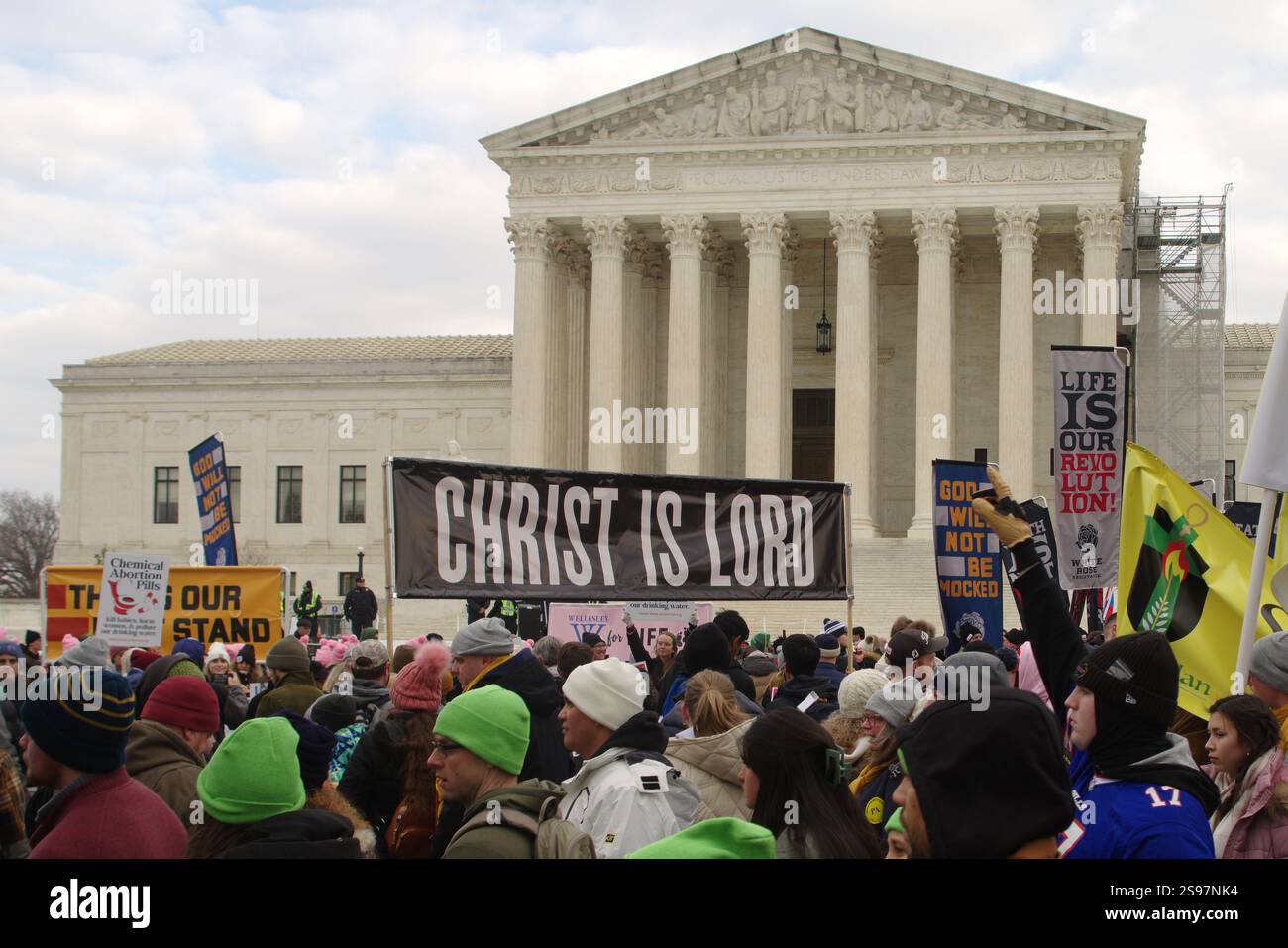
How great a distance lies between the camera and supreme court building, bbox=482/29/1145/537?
43844 mm

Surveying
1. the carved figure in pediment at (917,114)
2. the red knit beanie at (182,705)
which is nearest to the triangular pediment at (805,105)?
the carved figure in pediment at (917,114)

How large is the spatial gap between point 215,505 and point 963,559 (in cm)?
1159

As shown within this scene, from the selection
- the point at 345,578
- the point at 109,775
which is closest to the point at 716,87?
the point at 345,578

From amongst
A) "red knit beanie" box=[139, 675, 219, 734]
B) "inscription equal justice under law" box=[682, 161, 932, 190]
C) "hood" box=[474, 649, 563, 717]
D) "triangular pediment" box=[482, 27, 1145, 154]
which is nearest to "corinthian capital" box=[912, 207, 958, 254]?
"inscription equal justice under law" box=[682, 161, 932, 190]

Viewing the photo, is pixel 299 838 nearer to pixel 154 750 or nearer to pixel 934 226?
pixel 154 750

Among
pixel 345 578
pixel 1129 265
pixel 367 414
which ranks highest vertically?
pixel 1129 265

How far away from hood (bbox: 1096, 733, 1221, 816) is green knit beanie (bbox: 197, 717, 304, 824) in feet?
8.38

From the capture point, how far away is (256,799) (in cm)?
483

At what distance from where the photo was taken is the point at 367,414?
55.1 meters

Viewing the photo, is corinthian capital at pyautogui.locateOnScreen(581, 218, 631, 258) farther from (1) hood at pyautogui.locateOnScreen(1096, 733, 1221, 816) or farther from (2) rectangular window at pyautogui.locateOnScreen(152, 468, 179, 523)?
(1) hood at pyautogui.locateOnScreen(1096, 733, 1221, 816)

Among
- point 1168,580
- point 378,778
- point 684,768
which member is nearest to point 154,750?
point 378,778

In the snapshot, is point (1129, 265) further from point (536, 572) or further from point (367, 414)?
point (536, 572)
